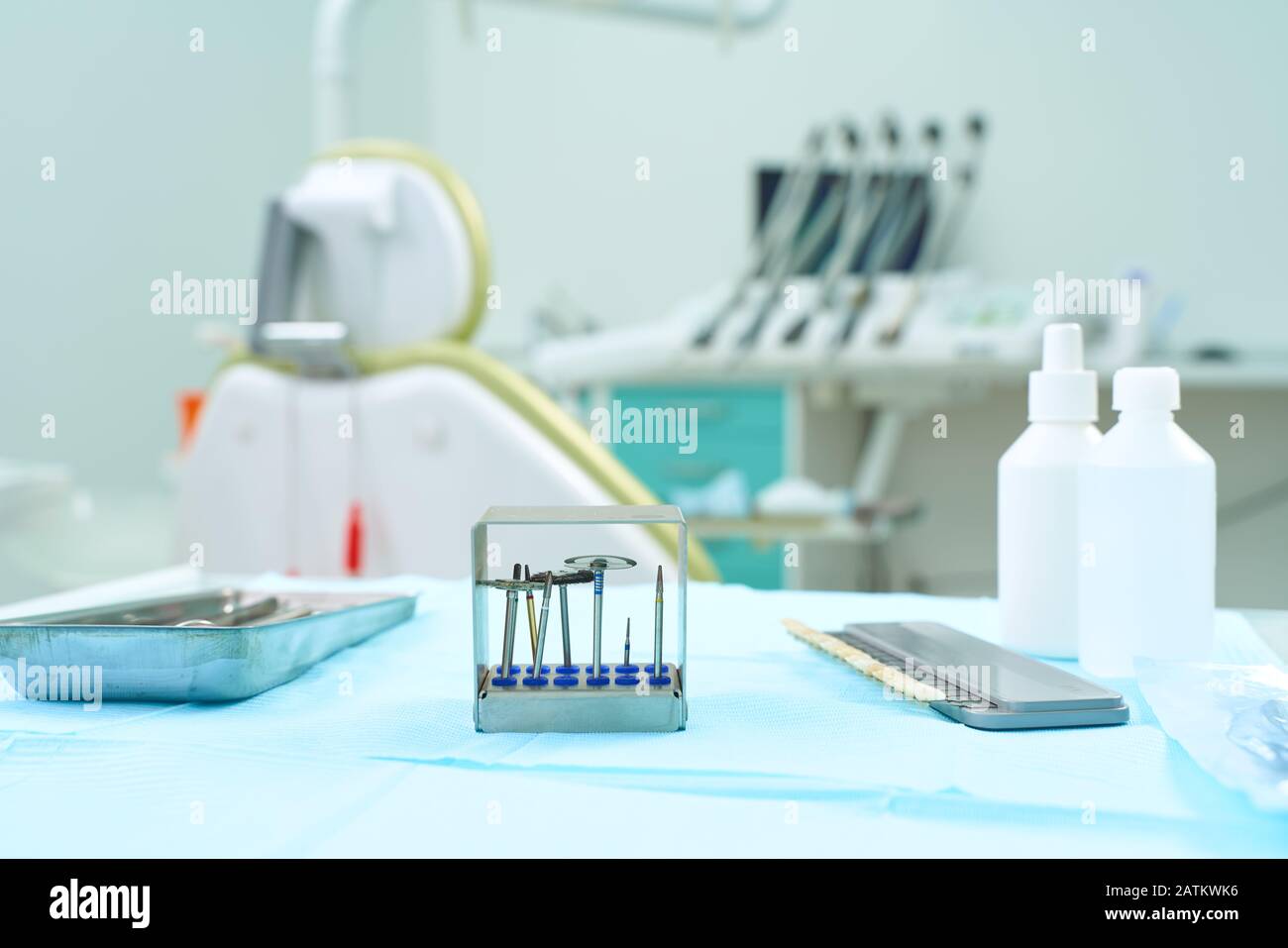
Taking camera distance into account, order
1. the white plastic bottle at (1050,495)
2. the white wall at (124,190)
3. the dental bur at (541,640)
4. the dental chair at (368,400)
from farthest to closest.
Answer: the white wall at (124,190)
the dental chair at (368,400)
the white plastic bottle at (1050,495)
the dental bur at (541,640)

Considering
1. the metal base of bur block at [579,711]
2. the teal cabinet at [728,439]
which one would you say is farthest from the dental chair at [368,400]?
the teal cabinet at [728,439]

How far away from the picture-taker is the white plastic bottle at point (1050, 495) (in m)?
0.62

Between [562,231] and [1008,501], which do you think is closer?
[1008,501]

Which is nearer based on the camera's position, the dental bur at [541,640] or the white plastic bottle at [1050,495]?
the dental bur at [541,640]

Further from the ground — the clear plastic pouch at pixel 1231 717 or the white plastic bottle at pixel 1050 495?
the white plastic bottle at pixel 1050 495

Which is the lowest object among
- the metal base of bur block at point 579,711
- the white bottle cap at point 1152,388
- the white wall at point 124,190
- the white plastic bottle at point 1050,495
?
the metal base of bur block at point 579,711

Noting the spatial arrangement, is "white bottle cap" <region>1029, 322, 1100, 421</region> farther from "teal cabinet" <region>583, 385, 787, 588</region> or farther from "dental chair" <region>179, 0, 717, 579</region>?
"teal cabinet" <region>583, 385, 787, 588</region>

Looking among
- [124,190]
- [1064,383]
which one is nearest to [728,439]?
[124,190]

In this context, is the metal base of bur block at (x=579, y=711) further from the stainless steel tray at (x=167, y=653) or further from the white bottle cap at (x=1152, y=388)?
the white bottle cap at (x=1152, y=388)

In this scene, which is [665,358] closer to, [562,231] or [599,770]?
[562,231]

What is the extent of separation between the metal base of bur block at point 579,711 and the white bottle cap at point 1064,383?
299mm

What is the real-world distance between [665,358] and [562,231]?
1066 millimetres
